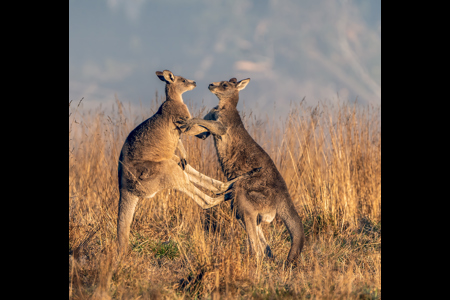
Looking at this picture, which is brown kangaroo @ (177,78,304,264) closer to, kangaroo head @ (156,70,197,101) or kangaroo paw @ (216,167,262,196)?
kangaroo paw @ (216,167,262,196)

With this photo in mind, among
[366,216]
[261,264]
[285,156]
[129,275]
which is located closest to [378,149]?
[366,216]

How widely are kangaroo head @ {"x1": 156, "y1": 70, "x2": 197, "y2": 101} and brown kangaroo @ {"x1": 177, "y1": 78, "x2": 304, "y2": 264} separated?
38cm

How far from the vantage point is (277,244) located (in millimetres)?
6449

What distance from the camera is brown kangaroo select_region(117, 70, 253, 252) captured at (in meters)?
5.96

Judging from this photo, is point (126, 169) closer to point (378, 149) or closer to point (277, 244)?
point (277, 244)

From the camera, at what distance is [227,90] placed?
683cm

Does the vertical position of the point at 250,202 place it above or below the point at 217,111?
below

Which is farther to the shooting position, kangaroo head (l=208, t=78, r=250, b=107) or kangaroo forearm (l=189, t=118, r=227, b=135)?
kangaroo head (l=208, t=78, r=250, b=107)

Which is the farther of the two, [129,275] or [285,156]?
[285,156]

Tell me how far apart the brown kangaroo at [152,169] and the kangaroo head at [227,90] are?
2.58ft

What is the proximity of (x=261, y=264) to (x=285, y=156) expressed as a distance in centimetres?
395

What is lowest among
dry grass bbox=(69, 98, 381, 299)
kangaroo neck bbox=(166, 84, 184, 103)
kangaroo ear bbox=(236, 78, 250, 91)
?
dry grass bbox=(69, 98, 381, 299)

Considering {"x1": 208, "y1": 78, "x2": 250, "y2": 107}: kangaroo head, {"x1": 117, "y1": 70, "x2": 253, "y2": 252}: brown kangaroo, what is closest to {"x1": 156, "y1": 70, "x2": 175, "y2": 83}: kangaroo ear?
{"x1": 117, "y1": 70, "x2": 253, "y2": 252}: brown kangaroo

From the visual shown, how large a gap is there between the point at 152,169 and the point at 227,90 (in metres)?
1.84
